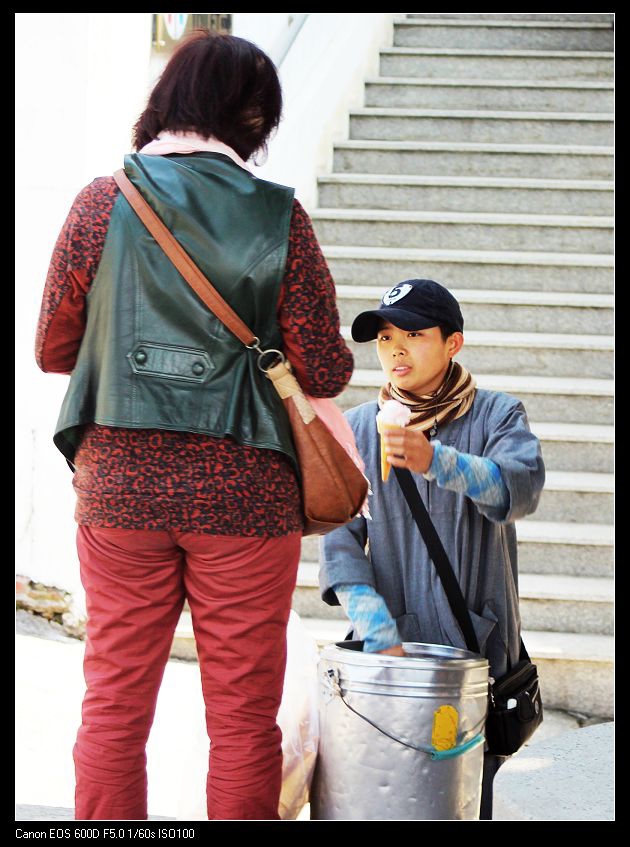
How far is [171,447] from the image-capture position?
194cm

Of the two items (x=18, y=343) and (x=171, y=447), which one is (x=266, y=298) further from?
(x=18, y=343)

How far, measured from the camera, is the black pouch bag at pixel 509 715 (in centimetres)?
224

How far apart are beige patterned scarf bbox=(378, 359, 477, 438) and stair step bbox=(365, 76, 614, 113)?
15.7 feet

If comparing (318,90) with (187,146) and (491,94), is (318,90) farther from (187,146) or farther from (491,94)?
(187,146)

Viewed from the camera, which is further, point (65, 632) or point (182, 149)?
point (65, 632)

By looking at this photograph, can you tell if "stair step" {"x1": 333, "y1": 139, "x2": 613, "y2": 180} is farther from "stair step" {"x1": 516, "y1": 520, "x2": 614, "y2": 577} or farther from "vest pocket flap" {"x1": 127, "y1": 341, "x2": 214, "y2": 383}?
"vest pocket flap" {"x1": 127, "y1": 341, "x2": 214, "y2": 383}

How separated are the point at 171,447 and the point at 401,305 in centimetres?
68

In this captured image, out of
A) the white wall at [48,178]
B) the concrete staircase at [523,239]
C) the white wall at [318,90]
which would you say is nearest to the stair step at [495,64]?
the concrete staircase at [523,239]

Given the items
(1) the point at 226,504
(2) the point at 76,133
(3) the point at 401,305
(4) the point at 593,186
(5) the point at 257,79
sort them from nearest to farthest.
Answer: (1) the point at 226,504, (5) the point at 257,79, (3) the point at 401,305, (2) the point at 76,133, (4) the point at 593,186

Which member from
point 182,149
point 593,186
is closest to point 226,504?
point 182,149

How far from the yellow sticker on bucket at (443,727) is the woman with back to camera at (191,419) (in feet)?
1.06

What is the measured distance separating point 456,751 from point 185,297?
1.06 m

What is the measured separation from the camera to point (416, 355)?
7.62 ft

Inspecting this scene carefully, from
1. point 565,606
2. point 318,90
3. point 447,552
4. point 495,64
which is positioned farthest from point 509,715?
point 495,64
